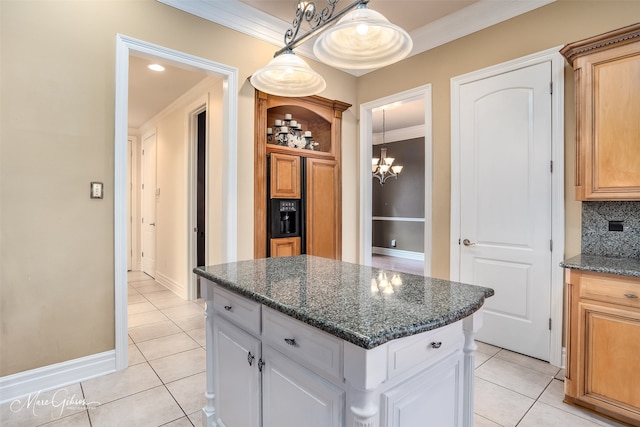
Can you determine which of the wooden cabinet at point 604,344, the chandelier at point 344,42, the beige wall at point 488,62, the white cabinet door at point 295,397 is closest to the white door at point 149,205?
the beige wall at point 488,62

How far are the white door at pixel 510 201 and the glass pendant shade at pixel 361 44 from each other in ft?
5.25

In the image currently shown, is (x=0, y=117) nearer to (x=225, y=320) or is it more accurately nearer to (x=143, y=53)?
(x=143, y=53)

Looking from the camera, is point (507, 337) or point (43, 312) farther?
point (507, 337)

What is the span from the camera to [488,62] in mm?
2859

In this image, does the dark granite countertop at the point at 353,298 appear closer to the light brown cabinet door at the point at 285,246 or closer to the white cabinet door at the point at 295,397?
the white cabinet door at the point at 295,397

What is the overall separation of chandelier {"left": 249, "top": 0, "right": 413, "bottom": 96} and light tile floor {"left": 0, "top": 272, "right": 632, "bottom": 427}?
2052 mm

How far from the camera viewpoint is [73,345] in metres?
2.23

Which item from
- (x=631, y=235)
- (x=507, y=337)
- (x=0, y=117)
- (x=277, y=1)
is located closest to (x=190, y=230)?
(x=0, y=117)

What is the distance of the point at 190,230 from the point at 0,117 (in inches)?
91.3

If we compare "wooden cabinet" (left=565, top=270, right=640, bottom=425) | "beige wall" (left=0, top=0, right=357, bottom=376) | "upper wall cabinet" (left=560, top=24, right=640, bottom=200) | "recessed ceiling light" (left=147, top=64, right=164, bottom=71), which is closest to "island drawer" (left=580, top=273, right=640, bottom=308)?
"wooden cabinet" (left=565, top=270, right=640, bottom=425)

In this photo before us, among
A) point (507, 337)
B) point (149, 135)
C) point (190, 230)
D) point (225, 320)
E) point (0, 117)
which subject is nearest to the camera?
point (225, 320)

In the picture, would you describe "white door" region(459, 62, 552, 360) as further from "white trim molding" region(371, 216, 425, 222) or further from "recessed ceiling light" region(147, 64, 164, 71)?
"white trim molding" region(371, 216, 425, 222)

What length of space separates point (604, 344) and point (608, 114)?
1378 millimetres

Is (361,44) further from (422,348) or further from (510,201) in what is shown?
(510,201)
